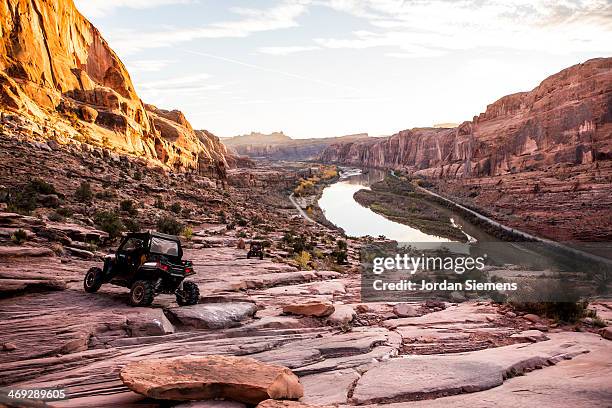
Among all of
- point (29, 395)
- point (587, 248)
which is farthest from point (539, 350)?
point (587, 248)

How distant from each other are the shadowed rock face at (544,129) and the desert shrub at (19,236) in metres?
71.0

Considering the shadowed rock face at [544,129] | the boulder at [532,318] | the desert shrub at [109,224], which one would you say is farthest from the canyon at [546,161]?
the desert shrub at [109,224]

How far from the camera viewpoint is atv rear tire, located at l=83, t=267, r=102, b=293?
8547 millimetres

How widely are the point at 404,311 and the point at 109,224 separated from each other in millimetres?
12358

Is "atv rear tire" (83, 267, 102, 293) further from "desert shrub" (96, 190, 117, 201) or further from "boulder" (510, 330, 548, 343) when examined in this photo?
"desert shrub" (96, 190, 117, 201)

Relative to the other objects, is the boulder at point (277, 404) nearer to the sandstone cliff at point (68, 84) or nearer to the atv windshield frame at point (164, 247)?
the atv windshield frame at point (164, 247)

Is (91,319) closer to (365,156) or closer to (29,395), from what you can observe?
(29,395)

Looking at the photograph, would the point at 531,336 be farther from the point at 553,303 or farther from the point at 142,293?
the point at 142,293

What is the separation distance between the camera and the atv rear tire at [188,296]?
8.66 meters

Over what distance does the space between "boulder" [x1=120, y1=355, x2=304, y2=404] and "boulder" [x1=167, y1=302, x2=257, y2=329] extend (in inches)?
98.3

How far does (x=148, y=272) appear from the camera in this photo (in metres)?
8.32

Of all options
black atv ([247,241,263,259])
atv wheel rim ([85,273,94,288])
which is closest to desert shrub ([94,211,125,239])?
black atv ([247,241,263,259])

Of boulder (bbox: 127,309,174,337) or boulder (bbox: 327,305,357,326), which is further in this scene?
boulder (bbox: 327,305,357,326)

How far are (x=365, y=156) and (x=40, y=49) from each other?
163505mm
